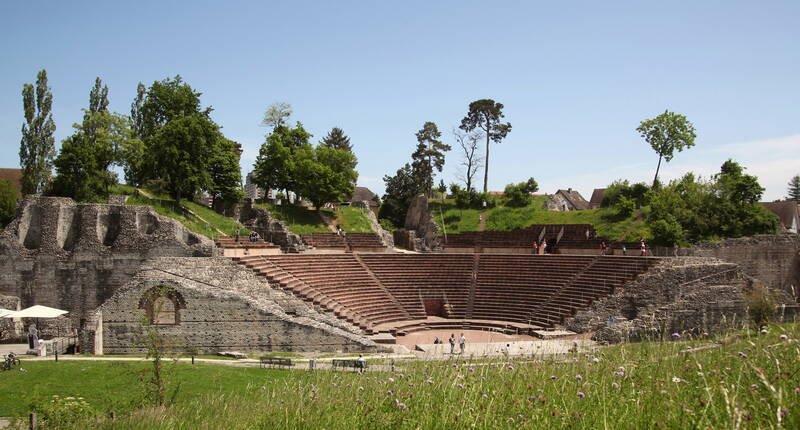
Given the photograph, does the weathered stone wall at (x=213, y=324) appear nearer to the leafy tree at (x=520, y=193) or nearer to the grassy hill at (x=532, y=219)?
the grassy hill at (x=532, y=219)

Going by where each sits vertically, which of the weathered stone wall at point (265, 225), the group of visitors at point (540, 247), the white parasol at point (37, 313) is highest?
the weathered stone wall at point (265, 225)

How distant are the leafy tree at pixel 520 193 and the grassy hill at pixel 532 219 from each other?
26.6 inches

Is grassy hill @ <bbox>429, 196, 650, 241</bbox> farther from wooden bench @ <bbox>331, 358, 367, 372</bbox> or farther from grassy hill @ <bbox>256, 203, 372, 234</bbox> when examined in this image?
wooden bench @ <bbox>331, 358, 367, 372</bbox>

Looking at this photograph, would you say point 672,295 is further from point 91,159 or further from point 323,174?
point 91,159

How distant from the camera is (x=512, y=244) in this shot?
38.2 meters

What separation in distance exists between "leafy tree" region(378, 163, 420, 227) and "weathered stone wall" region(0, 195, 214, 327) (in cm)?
2585

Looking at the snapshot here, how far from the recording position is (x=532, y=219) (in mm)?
41250

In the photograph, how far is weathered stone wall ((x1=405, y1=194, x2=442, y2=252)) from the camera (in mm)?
42156

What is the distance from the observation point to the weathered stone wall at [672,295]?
24.3m

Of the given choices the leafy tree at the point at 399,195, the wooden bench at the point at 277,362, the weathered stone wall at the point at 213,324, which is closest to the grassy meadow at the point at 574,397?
the wooden bench at the point at 277,362

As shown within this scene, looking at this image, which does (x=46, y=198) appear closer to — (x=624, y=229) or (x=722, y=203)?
(x=624, y=229)

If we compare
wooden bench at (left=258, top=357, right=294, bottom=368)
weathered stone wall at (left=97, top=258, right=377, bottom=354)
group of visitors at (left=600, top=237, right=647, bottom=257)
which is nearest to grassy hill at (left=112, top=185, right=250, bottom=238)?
weathered stone wall at (left=97, top=258, right=377, bottom=354)

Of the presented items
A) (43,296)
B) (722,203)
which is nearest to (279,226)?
(43,296)

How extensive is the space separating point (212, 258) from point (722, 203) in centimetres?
2908
